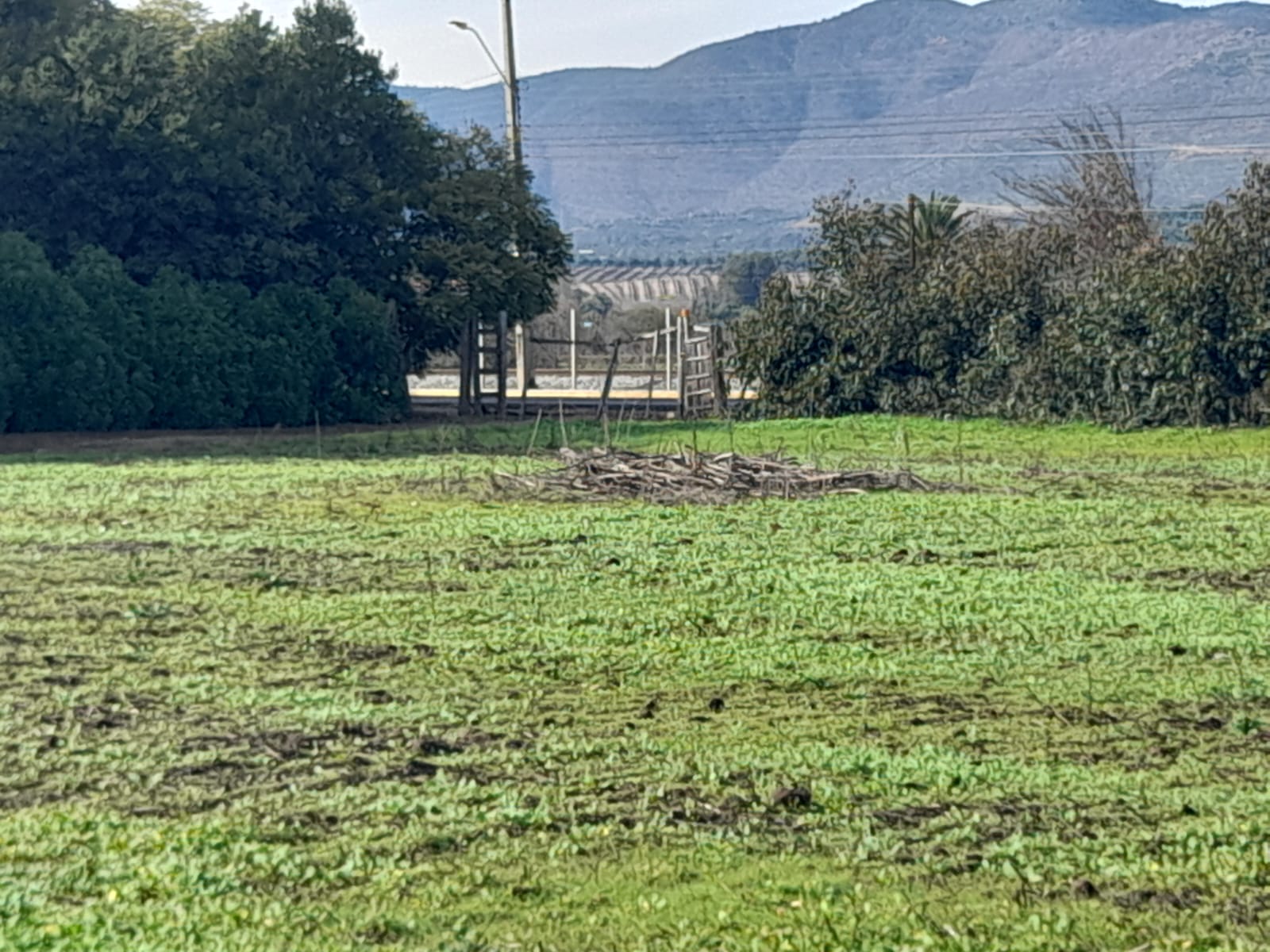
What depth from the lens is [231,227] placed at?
36.6m

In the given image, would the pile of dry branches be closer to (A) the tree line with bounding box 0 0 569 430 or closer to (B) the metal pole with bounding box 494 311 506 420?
(A) the tree line with bounding box 0 0 569 430

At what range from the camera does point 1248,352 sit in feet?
103

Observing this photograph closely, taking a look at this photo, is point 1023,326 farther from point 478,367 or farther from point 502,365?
point 478,367

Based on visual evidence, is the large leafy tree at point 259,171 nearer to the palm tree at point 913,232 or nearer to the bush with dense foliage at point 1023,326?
the bush with dense foliage at point 1023,326

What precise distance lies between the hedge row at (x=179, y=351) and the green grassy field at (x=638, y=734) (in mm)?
13790

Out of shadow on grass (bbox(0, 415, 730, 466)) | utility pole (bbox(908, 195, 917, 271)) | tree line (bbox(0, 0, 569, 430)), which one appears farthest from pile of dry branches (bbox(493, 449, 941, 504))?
utility pole (bbox(908, 195, 917, 271))

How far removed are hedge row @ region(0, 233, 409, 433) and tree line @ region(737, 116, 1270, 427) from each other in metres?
7.44

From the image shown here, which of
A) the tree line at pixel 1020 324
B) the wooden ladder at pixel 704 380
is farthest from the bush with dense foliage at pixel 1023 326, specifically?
the wooden ladder at pixel 704 380

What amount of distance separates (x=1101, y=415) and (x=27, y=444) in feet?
56.6

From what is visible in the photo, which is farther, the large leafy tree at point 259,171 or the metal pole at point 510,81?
the metal pole at point 510,81

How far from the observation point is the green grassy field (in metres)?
6.23

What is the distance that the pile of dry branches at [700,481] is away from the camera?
68.8 ft

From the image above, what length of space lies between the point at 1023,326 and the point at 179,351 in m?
14.4

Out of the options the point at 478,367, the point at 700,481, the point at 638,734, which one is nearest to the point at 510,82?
the point at 478,367
